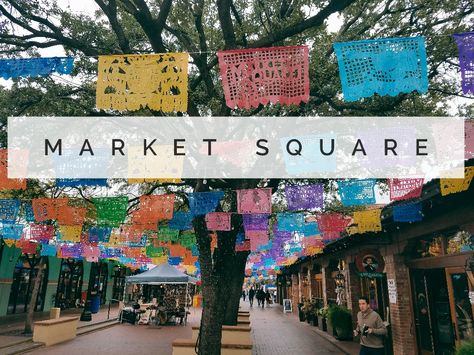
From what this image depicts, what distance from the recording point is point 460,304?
7820mm

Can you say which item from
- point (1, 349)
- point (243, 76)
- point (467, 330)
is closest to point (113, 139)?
point (243, 76)

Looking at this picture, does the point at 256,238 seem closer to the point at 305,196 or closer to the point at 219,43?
the point at 305,196

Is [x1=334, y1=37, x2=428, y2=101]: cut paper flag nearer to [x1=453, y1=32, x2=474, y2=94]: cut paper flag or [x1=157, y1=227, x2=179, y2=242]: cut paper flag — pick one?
[x1=453, y1=32, x2=474, y2=94]: cut paper flag

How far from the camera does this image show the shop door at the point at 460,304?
7527 mm

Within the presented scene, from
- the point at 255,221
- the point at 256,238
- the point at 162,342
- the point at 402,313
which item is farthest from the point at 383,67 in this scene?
the point at 162,342

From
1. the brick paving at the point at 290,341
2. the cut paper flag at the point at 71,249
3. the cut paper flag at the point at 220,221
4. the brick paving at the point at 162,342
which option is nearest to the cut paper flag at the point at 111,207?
the cut paper flag at the point at 220,221

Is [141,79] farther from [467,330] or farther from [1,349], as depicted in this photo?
[1,349]

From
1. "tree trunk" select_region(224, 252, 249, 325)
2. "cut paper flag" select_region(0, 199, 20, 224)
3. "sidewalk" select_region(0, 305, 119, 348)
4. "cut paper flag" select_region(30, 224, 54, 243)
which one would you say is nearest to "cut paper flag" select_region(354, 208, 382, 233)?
"tree trunk" select_region(224, 252, 249, 325)

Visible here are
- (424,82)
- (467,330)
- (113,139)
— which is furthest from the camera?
(113,139)

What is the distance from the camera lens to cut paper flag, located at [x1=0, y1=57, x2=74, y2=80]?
19.1 feet

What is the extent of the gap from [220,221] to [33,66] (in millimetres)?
4912

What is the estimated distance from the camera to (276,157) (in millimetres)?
→ 9867

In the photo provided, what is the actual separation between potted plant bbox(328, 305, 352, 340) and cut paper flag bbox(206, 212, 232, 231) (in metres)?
8.50

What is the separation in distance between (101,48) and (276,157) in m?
4.95
